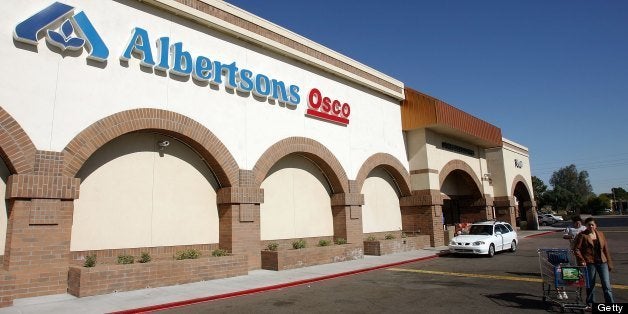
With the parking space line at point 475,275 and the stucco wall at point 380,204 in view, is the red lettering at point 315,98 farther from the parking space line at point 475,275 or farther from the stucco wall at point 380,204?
the parking space line at point 475,275

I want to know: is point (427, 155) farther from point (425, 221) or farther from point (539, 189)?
point (539, 189)

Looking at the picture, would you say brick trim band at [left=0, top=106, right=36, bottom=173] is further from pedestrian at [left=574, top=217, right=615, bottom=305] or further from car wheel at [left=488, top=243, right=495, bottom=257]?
car wheel at [left=488, top=243, right=495, bottom=257]

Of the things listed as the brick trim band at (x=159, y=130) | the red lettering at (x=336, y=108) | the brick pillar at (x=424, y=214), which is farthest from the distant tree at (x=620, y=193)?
the brick trim band at (x=159, y=130)

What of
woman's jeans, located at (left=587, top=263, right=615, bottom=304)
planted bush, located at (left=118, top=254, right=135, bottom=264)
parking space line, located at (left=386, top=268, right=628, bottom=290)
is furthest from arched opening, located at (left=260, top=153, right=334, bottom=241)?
woman's jeans, located at (left=587, top=263, right=615, bottom=304)

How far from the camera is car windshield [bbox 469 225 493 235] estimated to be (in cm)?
2055

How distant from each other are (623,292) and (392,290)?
601cm

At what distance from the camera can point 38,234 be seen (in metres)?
10.6

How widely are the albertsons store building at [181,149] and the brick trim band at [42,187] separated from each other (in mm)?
33

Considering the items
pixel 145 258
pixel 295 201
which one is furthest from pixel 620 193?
pixel 145 258

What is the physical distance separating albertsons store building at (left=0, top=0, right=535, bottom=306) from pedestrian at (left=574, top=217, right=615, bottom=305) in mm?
9869

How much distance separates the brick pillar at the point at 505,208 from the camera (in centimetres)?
3488

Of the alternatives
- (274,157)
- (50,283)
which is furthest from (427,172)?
(50,283)

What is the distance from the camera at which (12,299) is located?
9.58 metres

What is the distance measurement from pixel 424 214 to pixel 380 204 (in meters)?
3.05
